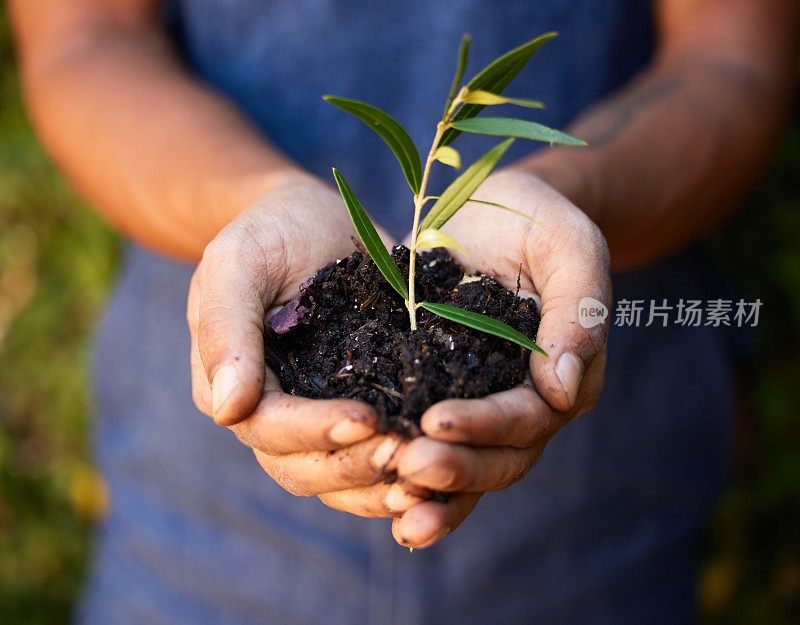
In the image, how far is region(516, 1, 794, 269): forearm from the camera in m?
1.73

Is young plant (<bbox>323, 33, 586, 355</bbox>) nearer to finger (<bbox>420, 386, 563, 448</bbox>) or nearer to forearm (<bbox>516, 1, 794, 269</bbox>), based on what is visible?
finger (<bbox>420, 386, 563, 448</bbox>)

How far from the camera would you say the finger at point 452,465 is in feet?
3.26

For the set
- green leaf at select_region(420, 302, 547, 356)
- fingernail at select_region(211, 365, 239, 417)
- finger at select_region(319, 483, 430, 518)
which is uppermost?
fingernail at select_region(211, 365, 239, 417)

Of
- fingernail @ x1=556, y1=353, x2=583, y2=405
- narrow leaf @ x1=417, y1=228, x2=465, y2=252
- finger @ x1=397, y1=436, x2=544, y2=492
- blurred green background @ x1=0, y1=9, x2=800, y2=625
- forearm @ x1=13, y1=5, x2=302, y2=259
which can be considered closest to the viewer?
finger @ x1=397, y1=436, x2=544, y2=492

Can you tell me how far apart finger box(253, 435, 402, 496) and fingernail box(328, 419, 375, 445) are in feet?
0.06

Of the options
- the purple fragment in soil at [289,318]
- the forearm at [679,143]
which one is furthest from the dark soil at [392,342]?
the forearm at [679,143]

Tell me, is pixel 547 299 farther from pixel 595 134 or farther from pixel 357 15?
pixel 357 15

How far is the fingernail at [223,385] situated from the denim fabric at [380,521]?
973mm

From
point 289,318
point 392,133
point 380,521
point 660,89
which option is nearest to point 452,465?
point 289,318

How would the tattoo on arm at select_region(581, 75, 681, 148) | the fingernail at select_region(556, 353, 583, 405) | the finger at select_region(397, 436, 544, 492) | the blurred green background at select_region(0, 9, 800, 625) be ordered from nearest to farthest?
the finger at select_region(397, 436, 544, 492) → the fingernail at select_region(556, 353, 583, 405) → the tattoo on arm at select_region(581, 75, 681, 148) → the blurred green background at select_region(0, 9, 800, 625)

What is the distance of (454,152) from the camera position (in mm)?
1156

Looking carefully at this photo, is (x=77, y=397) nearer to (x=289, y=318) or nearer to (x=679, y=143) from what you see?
(x=289, y=318)

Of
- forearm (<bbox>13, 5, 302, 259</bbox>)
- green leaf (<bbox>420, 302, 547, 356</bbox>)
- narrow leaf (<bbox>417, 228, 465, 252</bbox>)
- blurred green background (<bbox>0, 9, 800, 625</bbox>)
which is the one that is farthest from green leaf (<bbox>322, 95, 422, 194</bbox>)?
blurred green background (<bbox>0, 9, 800, 625</bbox>)

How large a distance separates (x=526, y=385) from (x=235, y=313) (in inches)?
17.6
